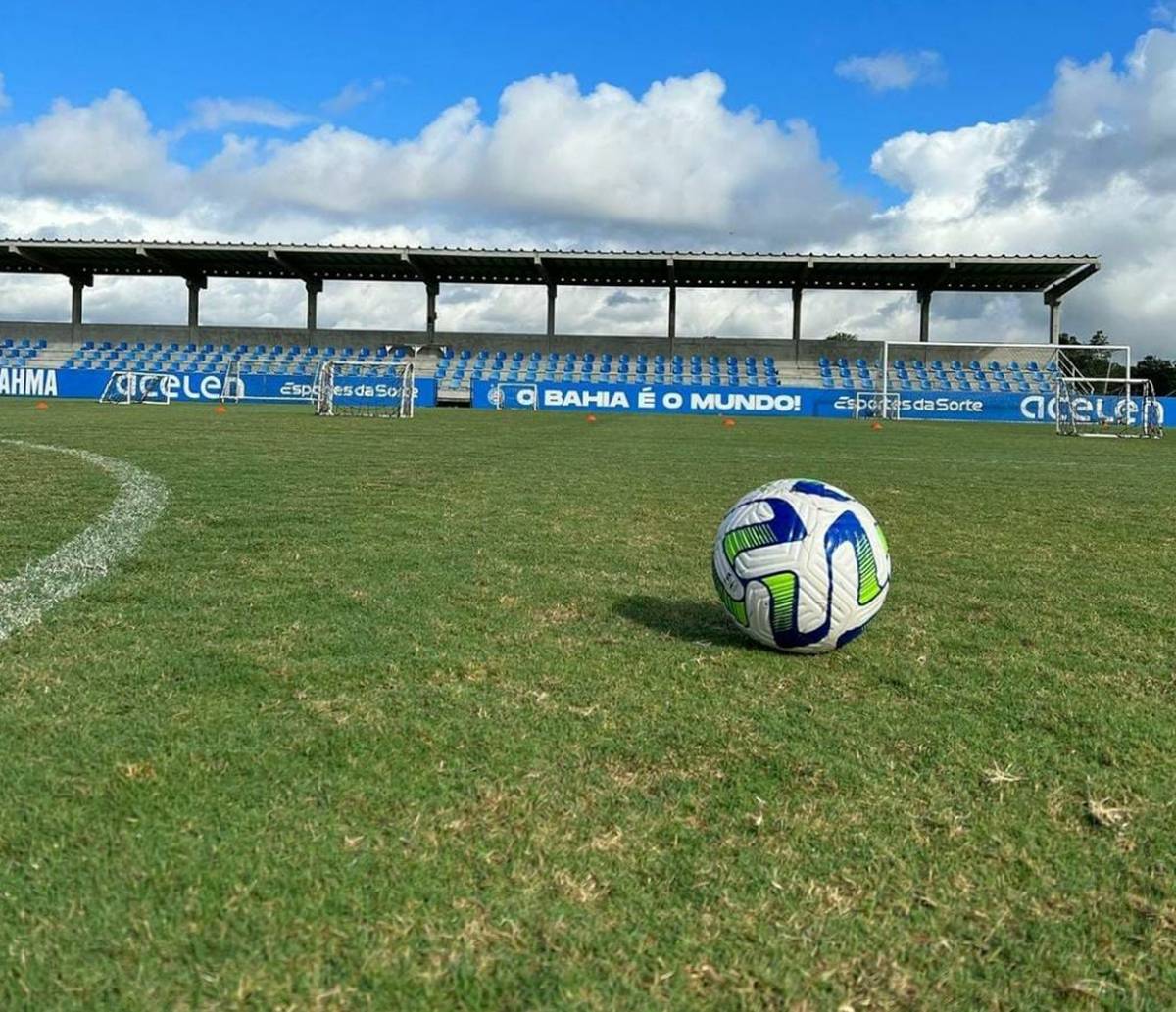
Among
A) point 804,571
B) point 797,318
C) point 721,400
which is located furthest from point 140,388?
point 804,571

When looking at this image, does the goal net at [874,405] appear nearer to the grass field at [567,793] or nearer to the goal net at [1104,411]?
the goal net at [1104,411]

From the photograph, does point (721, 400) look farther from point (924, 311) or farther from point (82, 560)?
point (82, 560)

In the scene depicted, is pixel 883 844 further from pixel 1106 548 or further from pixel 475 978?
pixel 1106 548

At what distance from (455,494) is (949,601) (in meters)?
5.08

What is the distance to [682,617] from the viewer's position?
4.43 meters

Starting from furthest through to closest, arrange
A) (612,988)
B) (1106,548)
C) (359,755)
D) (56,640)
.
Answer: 1. (1106,548)
2. (56,640)
3. (359,755)
4. (612,988)

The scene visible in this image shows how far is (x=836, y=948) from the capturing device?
6.08 feet

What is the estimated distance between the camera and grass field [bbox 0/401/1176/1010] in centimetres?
178

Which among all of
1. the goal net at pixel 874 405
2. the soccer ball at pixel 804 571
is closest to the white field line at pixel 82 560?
the soccer ball at pixel 804 571

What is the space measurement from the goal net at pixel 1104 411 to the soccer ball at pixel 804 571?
94.8 ft

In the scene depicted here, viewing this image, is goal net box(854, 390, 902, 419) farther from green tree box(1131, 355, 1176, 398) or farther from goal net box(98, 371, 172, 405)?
green tree box(1131, 355, 1176, 398)

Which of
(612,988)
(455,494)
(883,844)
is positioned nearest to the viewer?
(612,988)

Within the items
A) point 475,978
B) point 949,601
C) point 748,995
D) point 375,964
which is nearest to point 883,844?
point 748,995

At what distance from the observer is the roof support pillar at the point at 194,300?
52.9 m
